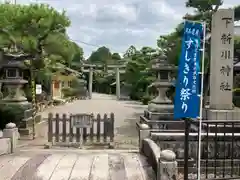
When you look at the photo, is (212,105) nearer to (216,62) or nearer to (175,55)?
(216,62)

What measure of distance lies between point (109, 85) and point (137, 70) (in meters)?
27.2

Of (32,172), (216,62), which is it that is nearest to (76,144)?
(32,172)

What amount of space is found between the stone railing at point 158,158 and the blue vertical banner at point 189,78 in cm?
84

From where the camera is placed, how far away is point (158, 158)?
262 inches

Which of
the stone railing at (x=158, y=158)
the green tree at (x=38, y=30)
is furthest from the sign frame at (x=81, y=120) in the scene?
the green tree at (x=38, y=30)

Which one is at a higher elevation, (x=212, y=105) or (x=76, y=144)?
(x=212, y=105)

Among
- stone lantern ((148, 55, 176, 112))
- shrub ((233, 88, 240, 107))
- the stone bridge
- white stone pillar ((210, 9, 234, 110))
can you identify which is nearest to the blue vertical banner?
the stone bridge

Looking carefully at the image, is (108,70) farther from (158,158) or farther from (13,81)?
(158,158)

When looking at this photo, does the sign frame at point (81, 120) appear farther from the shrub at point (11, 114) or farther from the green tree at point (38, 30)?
the green tree at point (38, 30)

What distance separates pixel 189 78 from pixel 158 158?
5.65 feet

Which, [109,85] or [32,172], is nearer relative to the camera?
[32,172]

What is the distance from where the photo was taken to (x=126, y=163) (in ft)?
26.8

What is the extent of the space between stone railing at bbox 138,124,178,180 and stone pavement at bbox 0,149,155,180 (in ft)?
0.84

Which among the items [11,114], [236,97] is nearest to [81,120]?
[11,114]
